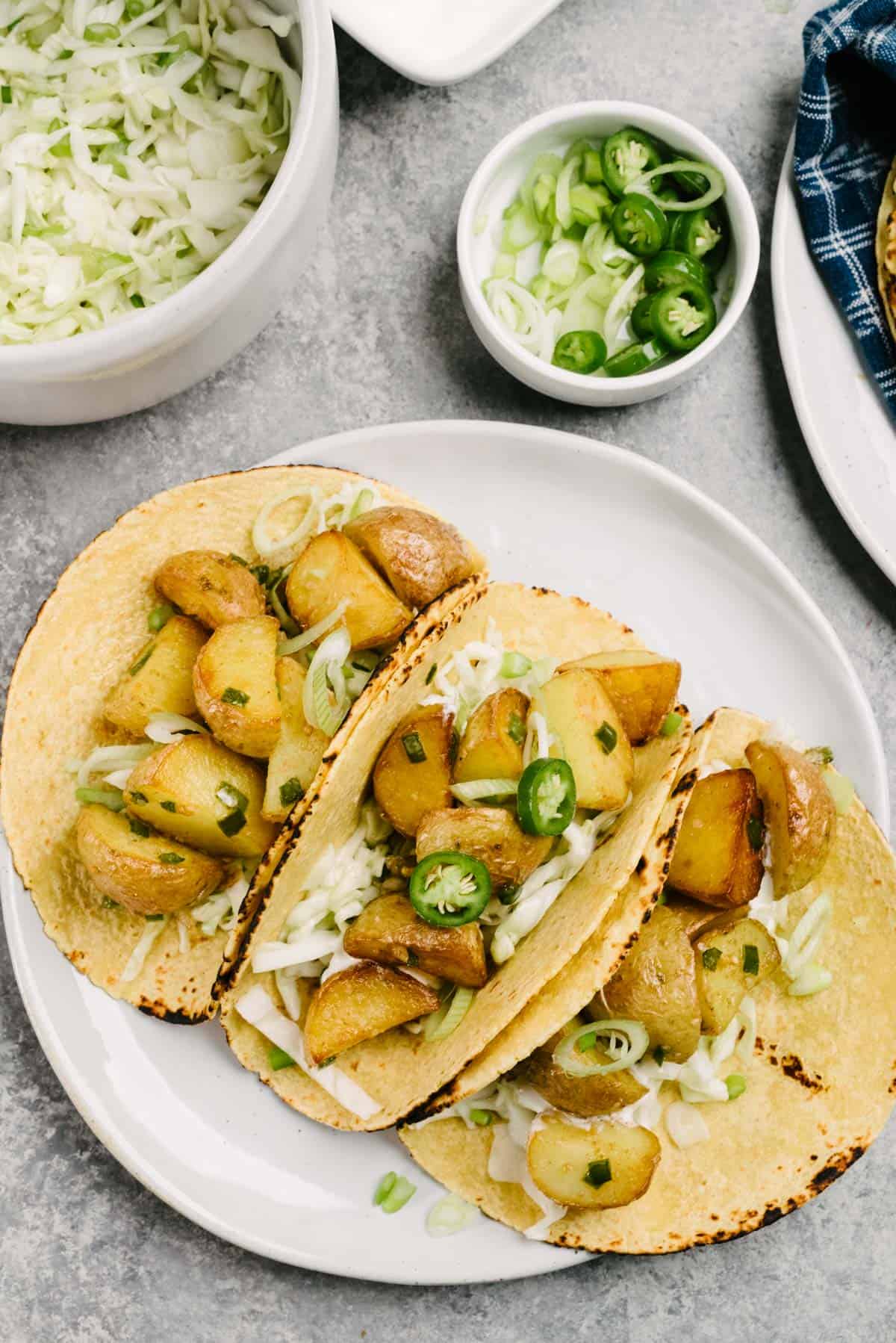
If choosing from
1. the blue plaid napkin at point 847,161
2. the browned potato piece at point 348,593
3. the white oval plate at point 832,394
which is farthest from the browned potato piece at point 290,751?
the blue plaid napkin at point 847,161

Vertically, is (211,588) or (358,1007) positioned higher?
(211,588)

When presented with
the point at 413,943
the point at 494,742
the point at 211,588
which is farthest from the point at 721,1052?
the point at 211,588

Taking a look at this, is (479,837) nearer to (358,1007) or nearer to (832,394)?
(358,1007)

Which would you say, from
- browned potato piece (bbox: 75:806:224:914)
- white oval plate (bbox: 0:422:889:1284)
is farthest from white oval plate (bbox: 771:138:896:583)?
browned potato piece (bbox: 75:806:224:914)

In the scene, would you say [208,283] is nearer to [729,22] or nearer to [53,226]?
[53,226]

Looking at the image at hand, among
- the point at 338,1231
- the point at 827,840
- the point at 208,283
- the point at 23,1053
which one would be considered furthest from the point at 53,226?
the point at 338,1231
